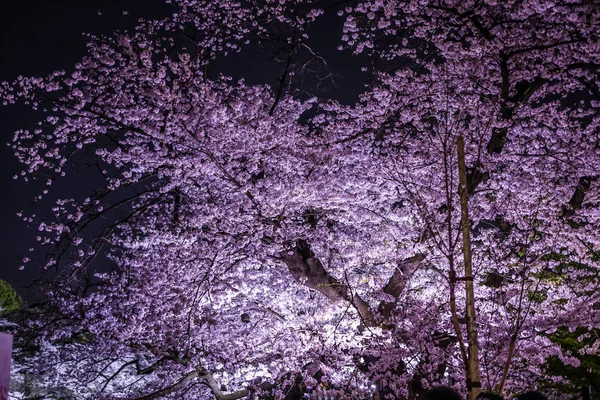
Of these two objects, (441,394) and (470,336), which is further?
(470,336)

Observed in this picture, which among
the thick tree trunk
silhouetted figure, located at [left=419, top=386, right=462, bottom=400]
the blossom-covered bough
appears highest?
the blossom-covered bough

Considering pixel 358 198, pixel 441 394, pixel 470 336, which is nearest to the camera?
pixel 441 394

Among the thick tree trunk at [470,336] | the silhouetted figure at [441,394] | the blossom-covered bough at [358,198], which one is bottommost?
the silhouetted figure at [441,394]

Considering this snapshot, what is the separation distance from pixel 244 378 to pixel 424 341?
225 inches

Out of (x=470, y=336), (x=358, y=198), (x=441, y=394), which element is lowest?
(x=441, y=394)

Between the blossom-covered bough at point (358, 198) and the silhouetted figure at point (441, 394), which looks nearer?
the silhouetted figure at point (441, 394)

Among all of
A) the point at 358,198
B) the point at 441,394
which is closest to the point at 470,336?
the point at 441,394

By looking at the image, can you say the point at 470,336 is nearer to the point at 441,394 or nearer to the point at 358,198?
the point at 441,394

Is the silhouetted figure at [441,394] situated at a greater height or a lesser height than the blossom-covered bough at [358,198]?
lesser

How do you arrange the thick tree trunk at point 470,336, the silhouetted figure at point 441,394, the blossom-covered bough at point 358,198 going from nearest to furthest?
the silhouetted figure at point 441,394
the thick tree trunk at point 470,336
the blossom-covered bough at point 358,198

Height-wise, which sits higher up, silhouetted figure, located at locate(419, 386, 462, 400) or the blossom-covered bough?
the blossom-covered bough

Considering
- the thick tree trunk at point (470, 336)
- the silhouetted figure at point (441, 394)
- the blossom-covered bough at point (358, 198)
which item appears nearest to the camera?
the silhouetted figure at point (441, 394)

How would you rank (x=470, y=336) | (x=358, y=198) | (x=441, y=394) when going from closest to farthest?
(x=441, y=394) → (x=470, y=336) → (x=358, y=198)

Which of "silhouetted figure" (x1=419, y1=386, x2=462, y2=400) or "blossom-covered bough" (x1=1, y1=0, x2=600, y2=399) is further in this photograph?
"blossom-covered bough" (x1=1, y1=0, x2=600, y2=399)
